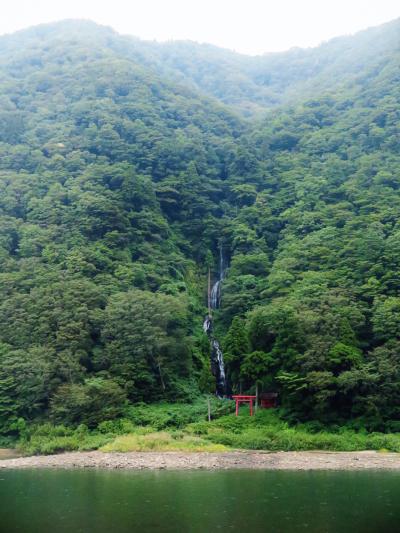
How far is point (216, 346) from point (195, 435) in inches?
668

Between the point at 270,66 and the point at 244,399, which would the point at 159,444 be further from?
the point at 270,66

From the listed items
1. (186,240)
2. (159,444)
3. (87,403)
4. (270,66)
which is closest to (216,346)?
(87,403)

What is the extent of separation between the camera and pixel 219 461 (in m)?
34.8

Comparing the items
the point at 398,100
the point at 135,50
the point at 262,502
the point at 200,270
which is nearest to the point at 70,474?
the point at 262,502

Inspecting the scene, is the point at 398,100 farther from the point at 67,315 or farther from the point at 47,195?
the point at 67,315

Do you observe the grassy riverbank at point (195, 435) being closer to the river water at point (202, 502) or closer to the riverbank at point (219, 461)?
the riverbank at point (219, 461)

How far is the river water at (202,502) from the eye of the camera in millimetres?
20250

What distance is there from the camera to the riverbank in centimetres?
3359

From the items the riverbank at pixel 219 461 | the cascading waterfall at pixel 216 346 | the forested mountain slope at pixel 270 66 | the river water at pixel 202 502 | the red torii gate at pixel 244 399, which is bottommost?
the riverbank at pixel 219 461

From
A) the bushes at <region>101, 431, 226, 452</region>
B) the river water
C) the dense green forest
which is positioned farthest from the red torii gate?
the river water

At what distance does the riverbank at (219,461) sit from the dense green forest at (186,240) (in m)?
5.18

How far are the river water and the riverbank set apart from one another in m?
2.17

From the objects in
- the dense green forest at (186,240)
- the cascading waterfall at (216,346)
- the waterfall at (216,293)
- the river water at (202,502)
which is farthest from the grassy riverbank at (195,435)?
the waterfall at (216,293)

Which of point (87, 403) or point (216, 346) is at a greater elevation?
point (216, 346)
